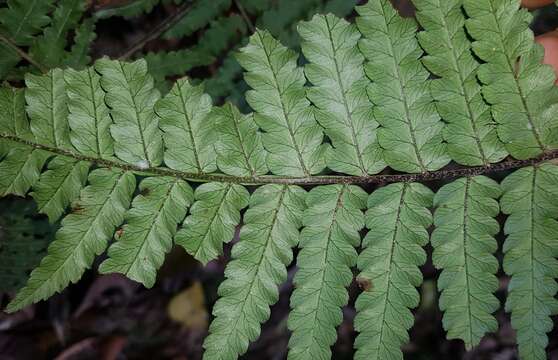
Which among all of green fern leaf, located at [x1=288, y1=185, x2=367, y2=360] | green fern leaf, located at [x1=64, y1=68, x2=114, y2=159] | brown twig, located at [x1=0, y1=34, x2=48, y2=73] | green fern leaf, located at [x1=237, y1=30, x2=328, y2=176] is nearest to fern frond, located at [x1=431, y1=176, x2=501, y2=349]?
green fern leaf, located at [x1=288, y1=185, x2=367, y2=360]

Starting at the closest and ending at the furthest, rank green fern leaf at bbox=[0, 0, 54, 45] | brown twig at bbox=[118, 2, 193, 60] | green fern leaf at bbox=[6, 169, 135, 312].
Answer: green fern leaf at bbox=[6, 169, 135, 312], green fern leaf at bbox=[0, 0, 54, 45], brown twig at bbox=[118, 2, 193, 60]

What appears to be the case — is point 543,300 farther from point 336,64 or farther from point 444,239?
point 336,64

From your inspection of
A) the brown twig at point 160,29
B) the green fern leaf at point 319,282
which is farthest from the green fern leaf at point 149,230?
the brown twig at point 160,29

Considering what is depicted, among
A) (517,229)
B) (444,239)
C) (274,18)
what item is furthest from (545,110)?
(274,18)

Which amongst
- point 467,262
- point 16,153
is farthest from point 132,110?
point 467,262

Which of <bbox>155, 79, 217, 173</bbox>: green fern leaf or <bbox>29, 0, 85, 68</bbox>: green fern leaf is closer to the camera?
<bbox>155, 79, 217, 173</bbox>: green fern leaf

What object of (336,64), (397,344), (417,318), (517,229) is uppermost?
(336,64)

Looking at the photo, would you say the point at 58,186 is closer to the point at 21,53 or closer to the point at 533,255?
the point at 21,53

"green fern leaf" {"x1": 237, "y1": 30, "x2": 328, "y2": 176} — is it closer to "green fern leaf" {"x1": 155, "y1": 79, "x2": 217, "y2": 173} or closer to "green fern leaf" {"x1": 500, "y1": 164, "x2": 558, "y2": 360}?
"green fern leaf" {"x1": 155, "y1": 79, "x2": 217, "y2": 173}
